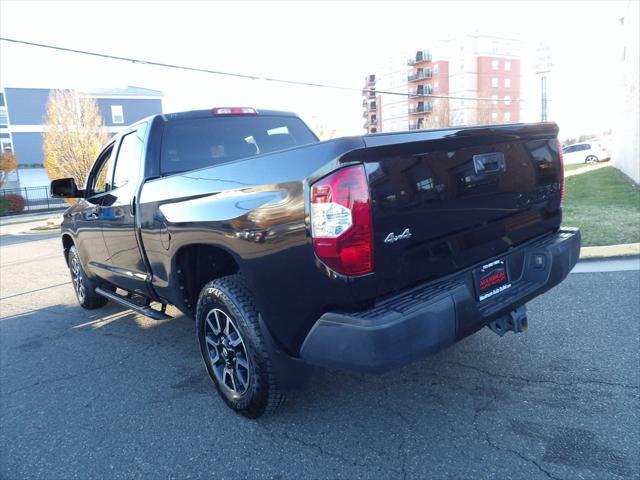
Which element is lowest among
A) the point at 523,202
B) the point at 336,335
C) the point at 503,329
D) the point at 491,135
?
the point at 503,329

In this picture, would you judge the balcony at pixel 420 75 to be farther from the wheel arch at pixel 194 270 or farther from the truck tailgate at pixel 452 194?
the wheel arch at pixel 194 270

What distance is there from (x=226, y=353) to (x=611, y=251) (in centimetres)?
548

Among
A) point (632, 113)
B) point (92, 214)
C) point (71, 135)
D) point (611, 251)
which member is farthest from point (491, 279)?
point (71, 135)

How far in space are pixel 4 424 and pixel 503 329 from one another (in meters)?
3.36

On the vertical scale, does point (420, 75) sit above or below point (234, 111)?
above

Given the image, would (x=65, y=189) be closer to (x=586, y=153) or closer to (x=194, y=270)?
(x=194, y=270)

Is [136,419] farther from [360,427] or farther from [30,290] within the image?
[30,290]

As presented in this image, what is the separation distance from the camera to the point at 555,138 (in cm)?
334

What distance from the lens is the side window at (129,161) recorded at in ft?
13.4

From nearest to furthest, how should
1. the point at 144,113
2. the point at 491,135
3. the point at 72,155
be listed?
the point at 491,135 → the point at 72,155 → the point at 144,113

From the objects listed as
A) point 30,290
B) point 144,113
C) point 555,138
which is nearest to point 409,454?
point 555,138

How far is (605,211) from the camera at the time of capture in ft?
30.9

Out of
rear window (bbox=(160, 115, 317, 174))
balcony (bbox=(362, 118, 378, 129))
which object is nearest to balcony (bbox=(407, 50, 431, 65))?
balcony (bbox=(362, 118, 378, 129))

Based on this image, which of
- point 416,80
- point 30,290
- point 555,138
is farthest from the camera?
point 416,80
